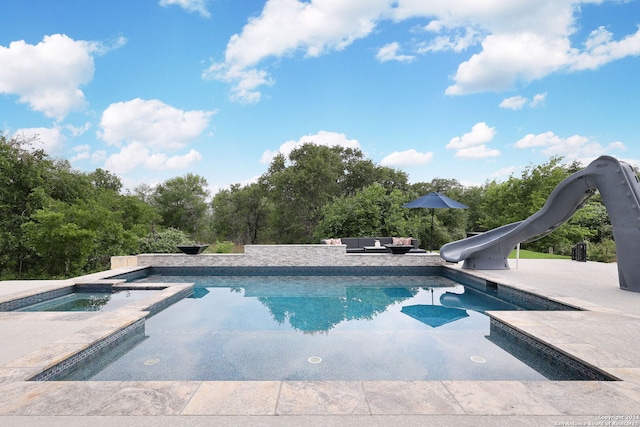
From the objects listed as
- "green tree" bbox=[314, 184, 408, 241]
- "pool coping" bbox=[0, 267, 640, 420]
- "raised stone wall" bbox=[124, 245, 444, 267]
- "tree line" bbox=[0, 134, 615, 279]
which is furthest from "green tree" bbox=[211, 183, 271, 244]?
"pool coping" bbox=[0, 267, 640, 420]

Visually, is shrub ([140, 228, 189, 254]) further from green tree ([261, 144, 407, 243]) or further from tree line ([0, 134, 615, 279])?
green tree ([261, 144, 407, 243])

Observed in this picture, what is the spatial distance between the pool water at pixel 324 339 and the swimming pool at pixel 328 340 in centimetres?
1

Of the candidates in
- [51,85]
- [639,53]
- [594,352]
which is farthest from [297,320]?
[639,53]

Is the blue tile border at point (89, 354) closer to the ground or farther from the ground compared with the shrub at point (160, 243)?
closer to the ground

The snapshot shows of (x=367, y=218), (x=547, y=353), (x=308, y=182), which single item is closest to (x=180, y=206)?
(x=308, y=182)

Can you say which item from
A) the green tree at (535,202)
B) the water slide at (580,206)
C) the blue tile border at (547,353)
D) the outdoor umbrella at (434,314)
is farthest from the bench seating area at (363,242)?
the blue tile border at (547,353)

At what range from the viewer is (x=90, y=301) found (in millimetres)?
7176

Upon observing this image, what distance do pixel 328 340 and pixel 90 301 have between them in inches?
210

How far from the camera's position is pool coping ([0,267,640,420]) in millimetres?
2506

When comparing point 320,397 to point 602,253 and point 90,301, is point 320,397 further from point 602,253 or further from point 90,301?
point 602,253

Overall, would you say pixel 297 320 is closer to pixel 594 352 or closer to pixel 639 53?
pixel 594 352

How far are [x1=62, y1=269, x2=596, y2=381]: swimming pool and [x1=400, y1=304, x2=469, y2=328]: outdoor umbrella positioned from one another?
0.02 metres

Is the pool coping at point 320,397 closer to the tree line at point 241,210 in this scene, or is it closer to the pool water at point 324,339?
the pool water at point 324,339

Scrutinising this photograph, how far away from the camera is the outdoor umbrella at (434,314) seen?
6.09 meters
